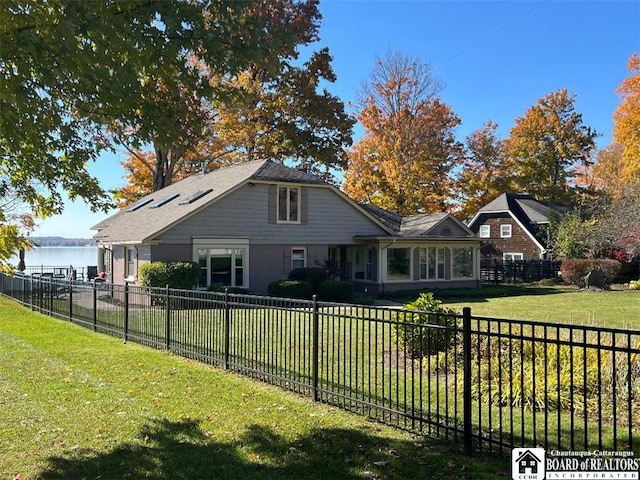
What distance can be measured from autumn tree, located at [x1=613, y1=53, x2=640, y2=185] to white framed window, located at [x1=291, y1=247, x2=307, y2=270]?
70.7 feet

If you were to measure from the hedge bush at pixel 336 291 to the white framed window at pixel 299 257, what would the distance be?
304 centimetres

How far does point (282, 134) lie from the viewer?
36094 millimetres

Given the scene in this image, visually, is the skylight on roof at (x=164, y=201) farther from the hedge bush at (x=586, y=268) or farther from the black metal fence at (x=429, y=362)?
the hedge bush at (x=586, y=268)

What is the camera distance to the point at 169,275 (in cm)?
2017

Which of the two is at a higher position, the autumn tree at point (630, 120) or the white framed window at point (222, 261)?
the autumn tree at point (630, 120)

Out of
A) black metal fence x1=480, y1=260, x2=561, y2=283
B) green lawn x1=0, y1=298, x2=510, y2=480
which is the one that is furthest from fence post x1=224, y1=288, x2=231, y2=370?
black metal fence x1=480, y1=260, x2=561, y2=283

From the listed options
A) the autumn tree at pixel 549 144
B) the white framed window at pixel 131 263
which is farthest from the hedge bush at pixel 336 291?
the autumn tree at pixel 549 144

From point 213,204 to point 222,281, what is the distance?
3.25 meters

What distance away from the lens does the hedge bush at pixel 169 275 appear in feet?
65.9

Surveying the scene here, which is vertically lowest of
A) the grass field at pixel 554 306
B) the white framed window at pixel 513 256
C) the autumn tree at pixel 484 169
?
the grass field at pixel 554 306

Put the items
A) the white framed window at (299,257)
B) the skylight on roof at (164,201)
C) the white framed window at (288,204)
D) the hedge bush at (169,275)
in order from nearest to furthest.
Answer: the hedge bush at (169,275) → the white framed window at (288,204) → the white framed window at (299,257) → the skylight on roof at (164,201)

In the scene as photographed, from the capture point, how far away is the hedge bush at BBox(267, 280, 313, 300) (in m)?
22.8

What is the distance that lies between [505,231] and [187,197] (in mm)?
26821
